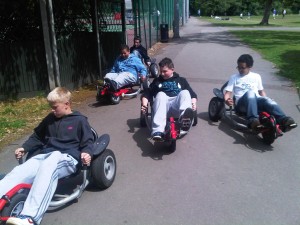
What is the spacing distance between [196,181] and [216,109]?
7.91 feet

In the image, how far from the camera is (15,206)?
3.33 metres

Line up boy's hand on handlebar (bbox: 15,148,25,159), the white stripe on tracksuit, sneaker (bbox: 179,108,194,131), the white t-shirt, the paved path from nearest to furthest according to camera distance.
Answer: the white stripe on tracksuit < the paved path < boy's hand on handlebar (bbox: 15,148,25,159) < sneaker (bbox: 179,108,194,131) < the white t-shirt

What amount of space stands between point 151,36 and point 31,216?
16.3 metres

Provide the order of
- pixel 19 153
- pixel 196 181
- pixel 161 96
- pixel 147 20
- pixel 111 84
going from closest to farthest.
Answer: pixel 19 153 → pixel 196 181 → pixel 161 96 → pixel 111 84 → pixel 147 20

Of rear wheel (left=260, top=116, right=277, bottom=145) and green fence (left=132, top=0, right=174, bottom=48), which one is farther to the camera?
green fence (left=132, top=0, right=174, bottom=48)

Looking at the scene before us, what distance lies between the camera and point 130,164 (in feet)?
16.5

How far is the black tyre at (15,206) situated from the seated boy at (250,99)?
335 cm

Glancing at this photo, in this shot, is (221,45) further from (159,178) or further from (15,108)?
(159,178)

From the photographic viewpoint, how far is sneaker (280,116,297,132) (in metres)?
5.27

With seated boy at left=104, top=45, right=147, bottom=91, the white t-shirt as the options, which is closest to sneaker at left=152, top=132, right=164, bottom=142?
the white t-shirt

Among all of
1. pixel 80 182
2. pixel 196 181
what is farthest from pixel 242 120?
pixel 80 182

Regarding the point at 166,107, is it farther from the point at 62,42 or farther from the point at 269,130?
the point at 62,42

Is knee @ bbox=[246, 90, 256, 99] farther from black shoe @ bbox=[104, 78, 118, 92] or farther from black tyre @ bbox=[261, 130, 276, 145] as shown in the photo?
black shoe @ bbox=[104, 78, 118, 92]

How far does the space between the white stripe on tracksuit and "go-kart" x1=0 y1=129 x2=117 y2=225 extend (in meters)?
0.09
